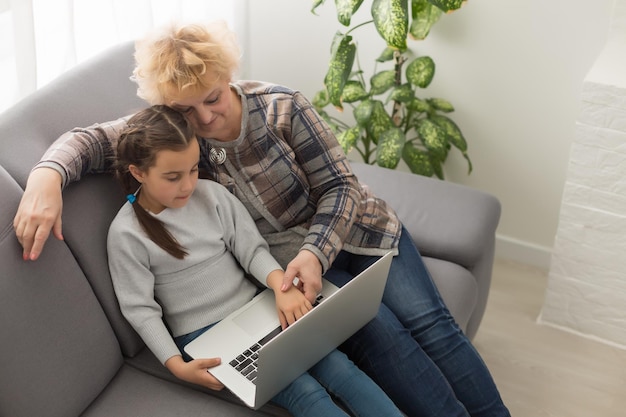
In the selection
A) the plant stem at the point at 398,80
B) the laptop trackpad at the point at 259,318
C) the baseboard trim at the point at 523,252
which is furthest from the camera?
the baseboard trim at the point at 523,252

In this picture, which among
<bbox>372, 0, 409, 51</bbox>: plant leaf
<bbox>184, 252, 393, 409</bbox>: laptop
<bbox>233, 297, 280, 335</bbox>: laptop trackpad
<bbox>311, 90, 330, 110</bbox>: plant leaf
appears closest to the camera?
<bbox>184, 252, 393, 409</bbox>: laptop

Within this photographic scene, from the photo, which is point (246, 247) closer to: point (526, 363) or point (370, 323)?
point (370, 323)

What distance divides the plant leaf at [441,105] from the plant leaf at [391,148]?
0.58 feet

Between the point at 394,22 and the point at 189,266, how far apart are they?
2.95 feet

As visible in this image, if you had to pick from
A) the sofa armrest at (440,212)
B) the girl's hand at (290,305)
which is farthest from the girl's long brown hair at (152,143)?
the sofa armrest at (440,212)

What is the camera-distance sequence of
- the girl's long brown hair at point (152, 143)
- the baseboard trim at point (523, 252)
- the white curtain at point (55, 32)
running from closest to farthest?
the girl's long brown hair at point (152, 143) → the white curtain at point (55, 32) → the baseboard trim at point (523, 252)

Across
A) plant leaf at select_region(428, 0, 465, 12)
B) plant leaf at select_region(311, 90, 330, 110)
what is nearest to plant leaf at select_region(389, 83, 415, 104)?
plant leaf at select_region(311, 90, 330, 110)

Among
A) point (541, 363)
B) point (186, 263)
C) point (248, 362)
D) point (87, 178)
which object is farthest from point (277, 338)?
point (541, 363)

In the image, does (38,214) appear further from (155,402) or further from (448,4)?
(448,4)

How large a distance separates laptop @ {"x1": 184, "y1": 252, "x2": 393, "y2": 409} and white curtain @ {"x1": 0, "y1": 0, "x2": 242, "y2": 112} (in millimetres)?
637

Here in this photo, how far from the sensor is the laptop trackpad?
1.65 meters

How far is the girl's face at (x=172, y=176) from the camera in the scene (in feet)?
5.01

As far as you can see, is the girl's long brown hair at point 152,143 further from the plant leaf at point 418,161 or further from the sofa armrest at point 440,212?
the plant leaf at point 418,161

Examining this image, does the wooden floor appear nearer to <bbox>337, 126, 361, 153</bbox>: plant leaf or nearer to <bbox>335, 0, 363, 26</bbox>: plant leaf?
<bbox>337, 126, 361, 153</bbox>: plant leaf
